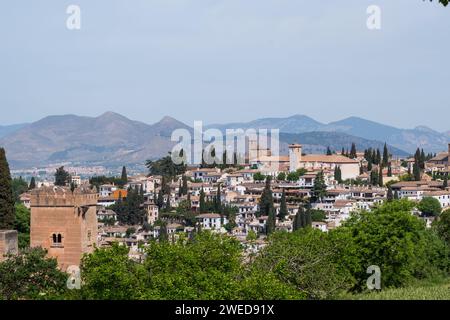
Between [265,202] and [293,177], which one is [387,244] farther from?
[293,177]

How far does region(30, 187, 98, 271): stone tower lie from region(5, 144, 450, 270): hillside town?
2727 centimetres

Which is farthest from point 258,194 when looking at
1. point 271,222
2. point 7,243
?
point 7,243

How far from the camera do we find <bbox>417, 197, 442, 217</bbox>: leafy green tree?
7481 cm

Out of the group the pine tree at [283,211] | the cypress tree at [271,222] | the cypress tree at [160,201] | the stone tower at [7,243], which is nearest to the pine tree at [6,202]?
the stone tower at [7,243]

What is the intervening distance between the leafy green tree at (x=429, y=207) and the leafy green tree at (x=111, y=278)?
59.5 m

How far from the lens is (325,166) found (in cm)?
10294

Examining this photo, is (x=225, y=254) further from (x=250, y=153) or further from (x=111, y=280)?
(x=250, y=153)

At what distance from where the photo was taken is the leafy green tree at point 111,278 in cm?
1711

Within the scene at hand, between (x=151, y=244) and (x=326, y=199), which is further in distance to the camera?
(x=326, y=199)

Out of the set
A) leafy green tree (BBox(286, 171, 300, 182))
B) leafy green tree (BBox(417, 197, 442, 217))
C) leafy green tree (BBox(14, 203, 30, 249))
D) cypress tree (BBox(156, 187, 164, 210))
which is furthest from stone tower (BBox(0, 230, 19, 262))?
leafy green tree (BBox(286, 171, 300, 182))
